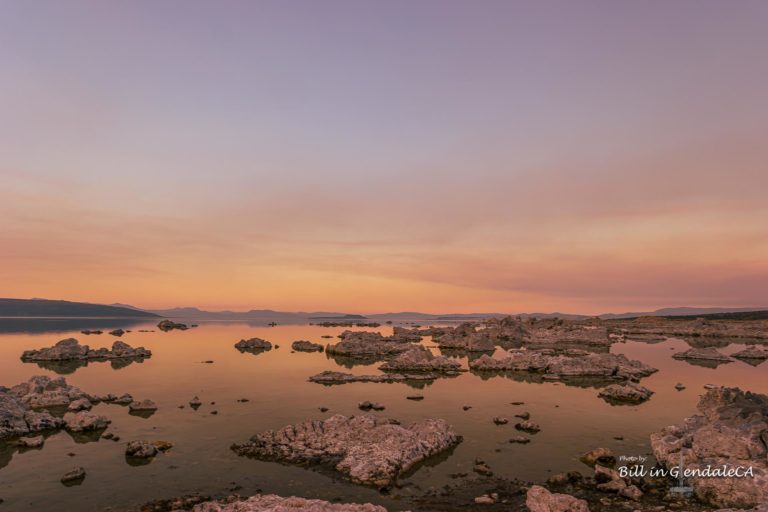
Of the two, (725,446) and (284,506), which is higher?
(725,446)

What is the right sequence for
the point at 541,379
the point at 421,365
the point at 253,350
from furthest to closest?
the point at 253,350 → the point at 421,365 → the point at 541,379

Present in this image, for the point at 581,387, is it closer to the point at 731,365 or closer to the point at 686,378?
the point at 686,378

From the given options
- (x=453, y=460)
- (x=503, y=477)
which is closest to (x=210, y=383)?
(x=453, y=460)

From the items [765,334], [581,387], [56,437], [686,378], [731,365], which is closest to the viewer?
[56,437]

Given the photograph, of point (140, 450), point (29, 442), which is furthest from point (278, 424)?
point (29, 442)

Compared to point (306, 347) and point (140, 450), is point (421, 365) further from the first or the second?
point (140, 450)

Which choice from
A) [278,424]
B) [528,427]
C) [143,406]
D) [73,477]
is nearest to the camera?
[73,477]

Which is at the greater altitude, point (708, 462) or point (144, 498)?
point (708, 462)

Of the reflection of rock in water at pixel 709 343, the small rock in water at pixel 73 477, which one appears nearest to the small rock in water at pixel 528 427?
the small rock in water at pixel 73 477
